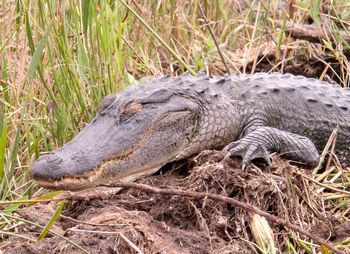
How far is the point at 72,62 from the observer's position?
4109 mm

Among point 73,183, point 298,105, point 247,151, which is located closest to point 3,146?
point 73,183

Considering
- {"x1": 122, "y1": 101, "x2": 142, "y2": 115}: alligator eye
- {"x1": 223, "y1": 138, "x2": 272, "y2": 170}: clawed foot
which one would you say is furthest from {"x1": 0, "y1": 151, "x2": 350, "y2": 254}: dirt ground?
{"x1": 122, "y1": 101, "x2": 142, "y2": 115}: alligator eye

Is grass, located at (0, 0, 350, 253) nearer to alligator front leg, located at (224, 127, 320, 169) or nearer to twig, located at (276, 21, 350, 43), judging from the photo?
twig, located at (276, 21, 350, 43)

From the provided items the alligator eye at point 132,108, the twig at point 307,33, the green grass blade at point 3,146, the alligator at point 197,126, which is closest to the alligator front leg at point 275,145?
the alligator at point 197,126

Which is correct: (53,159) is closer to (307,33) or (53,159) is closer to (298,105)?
(298,105)

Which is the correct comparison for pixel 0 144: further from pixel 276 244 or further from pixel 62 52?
pixel 276 244

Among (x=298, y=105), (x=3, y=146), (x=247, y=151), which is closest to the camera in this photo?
(x=3, y=146)

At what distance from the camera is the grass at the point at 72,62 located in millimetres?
3791

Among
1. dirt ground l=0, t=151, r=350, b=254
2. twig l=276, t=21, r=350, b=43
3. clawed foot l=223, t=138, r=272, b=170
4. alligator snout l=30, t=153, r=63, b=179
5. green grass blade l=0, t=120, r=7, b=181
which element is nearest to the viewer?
dirt ground l=0, t=151, r=350, b=254

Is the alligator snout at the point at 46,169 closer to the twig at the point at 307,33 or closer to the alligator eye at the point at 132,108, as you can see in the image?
the alligator eye at the point at 132,108

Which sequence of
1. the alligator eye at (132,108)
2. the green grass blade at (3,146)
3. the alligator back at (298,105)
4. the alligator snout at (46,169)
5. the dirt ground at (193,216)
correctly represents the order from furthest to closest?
1. the alligator back at (298,105)
2. the alligator eye at (132,108)
3. the green grass blade at (3,146)
4. the alligator snout at (46,169)
5. the dirt ground at (193,216)

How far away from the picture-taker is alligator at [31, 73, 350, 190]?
336cm

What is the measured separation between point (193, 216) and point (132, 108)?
758 mm

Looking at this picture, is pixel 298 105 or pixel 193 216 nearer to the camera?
pixel 193 216
